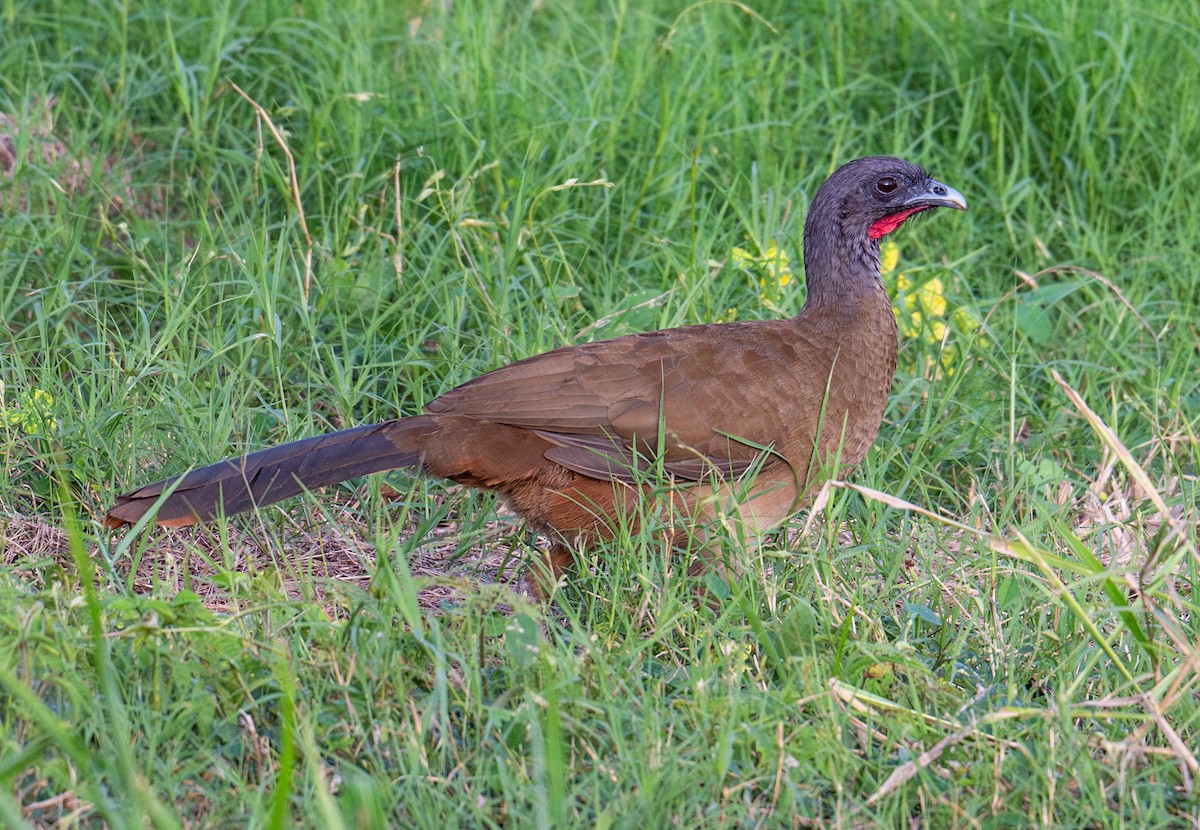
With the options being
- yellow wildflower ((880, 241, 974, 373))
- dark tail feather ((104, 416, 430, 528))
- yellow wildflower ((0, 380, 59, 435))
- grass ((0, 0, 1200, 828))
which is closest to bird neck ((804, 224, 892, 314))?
grass ((0, 0, 1200, 828))

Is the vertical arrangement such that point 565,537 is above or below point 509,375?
below

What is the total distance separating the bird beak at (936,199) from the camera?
4.34 m

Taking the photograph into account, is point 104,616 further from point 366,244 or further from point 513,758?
point 366,244

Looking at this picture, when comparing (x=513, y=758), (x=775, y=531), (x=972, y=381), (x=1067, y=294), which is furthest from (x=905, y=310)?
(x=513, y=758)

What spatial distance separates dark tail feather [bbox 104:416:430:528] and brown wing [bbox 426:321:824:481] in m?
0.18

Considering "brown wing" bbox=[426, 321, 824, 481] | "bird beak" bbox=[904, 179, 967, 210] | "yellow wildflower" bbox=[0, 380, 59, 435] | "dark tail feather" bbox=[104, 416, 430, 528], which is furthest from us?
"bird beak" bbox=[904, 179, 967, 210]

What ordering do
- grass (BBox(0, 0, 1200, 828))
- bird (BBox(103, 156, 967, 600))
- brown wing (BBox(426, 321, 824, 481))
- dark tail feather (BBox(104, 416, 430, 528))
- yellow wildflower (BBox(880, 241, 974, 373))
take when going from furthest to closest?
yellow wildflower (BBox(880, 241, 974, 373)) → brown wing (BBox(426, 321, 824, 481)) → bird (BBox(103, 156, 967, 600)) → dark tail feather (BBox(104, 416, 430, 528)) → grass (BBox(0, 0, 1200, 828))

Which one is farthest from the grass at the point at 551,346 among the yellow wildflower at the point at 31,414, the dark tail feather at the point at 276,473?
the dark tail feather at the point at 276,473

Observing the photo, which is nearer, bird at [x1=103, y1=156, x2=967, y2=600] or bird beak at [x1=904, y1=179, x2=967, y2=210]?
bird at [x1=103, y1=156, x2=967, y2=600]

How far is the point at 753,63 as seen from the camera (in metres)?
5.80

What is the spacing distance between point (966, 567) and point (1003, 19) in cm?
309

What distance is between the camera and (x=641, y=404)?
3.81 meters

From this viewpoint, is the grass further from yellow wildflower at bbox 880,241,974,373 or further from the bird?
the bird

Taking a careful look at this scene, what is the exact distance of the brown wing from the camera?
375 centimetres
